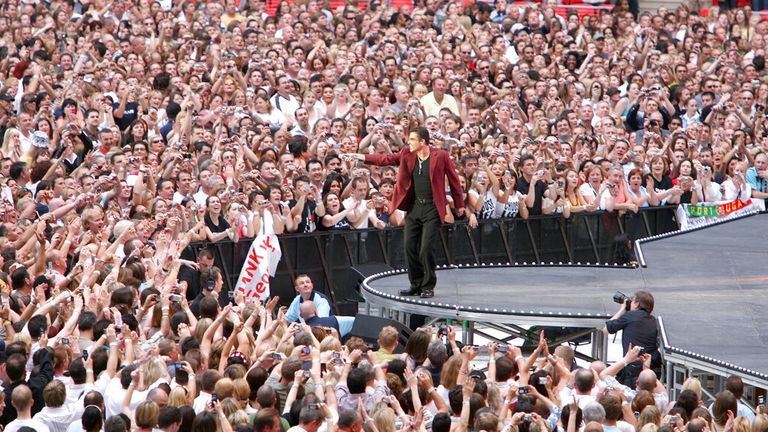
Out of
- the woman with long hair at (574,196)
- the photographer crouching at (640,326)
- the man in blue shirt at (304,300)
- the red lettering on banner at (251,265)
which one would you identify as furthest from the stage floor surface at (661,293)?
the red lettering on banner at (251,265)

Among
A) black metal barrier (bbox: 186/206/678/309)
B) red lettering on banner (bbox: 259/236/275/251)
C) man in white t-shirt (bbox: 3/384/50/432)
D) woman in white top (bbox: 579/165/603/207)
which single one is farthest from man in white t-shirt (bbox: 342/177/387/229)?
man in white t-shirt (bbox: 3/384/50/432)

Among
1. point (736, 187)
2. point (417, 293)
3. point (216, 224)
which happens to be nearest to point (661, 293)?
point (417, 293)

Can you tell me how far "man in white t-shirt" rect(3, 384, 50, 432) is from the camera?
930cm

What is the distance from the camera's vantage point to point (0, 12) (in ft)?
73.4

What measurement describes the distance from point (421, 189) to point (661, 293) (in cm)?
270

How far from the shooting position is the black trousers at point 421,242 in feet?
46.4

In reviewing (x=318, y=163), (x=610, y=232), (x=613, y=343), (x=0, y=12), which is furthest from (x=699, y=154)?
(x=0, y=12)

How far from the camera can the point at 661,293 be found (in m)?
15.0

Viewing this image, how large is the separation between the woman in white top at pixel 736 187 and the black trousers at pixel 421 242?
20.8ft

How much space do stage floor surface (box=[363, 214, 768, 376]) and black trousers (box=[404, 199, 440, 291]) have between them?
213 millimetres

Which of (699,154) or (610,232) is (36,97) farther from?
(699,154)

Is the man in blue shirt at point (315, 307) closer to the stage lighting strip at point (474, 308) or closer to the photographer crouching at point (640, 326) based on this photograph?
the stage lighting strip at point (474, 308)

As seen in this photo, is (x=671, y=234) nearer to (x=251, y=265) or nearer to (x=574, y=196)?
(x=574, y=196)

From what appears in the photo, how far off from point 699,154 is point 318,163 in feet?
18.6
